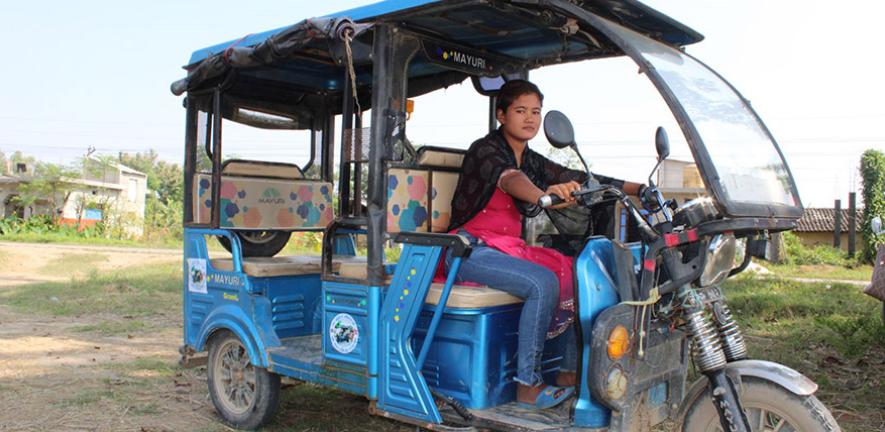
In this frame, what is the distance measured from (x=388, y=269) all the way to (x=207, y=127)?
7.26 feet

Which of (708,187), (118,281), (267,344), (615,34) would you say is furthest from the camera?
(118,281)

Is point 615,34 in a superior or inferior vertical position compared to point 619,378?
superior

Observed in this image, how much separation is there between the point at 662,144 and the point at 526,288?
2.98 feet

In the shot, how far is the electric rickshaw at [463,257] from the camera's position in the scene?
3.08 m

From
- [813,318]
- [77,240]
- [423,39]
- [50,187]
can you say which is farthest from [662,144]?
[50,187]

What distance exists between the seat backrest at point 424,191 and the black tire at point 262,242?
188 cm

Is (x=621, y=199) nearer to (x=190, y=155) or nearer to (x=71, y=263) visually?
(x=190, y=155)

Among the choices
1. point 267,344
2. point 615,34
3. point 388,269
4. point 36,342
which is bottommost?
point 36,342

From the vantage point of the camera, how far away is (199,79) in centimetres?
482

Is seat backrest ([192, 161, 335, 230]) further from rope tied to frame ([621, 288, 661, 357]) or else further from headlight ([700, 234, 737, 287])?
headlight ([700, 234, 737, 287])

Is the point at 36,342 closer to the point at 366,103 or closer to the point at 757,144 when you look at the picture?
the point at 366,103

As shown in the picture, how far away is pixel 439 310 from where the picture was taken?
358 centimetres

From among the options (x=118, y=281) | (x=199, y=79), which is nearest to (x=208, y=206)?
(x=199, y=79)

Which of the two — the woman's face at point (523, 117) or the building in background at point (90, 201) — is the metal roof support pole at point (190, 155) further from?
the building in background at point (90, 201)
